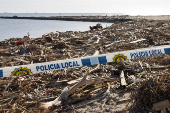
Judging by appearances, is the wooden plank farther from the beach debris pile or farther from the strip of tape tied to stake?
the strip of tape tied to stake

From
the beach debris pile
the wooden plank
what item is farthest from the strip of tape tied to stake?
the wooden plank

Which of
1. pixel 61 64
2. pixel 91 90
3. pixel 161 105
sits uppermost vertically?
pixel 61 64

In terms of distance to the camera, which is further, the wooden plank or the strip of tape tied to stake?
the strip of tape tied to stake

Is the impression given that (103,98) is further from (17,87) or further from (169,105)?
(17,87)

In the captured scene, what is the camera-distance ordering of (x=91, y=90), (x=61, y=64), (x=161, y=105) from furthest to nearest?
1. (x=61, y=64)
2. (x=91, y=90)
3. (x=161, y=105)

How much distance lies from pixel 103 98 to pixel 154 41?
24.8 ft

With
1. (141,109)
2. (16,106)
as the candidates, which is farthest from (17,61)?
(141,109)

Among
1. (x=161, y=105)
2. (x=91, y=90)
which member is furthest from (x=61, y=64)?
(x=161, y=105)

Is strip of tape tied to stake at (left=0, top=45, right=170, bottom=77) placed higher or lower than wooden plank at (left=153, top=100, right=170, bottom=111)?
higher

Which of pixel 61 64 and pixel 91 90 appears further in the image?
pixel 61 64

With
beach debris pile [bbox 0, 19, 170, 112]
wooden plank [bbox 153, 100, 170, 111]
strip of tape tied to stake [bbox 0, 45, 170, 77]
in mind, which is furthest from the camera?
strip of tape tied to stake [bbox 0, 45, 170, 77]

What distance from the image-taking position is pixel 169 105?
10.9 ft

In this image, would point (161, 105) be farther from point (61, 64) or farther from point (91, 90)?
point (61, 64)

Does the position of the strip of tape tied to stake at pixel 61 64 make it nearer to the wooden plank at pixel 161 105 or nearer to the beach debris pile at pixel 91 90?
the beach debris pile at pixel 91 90
